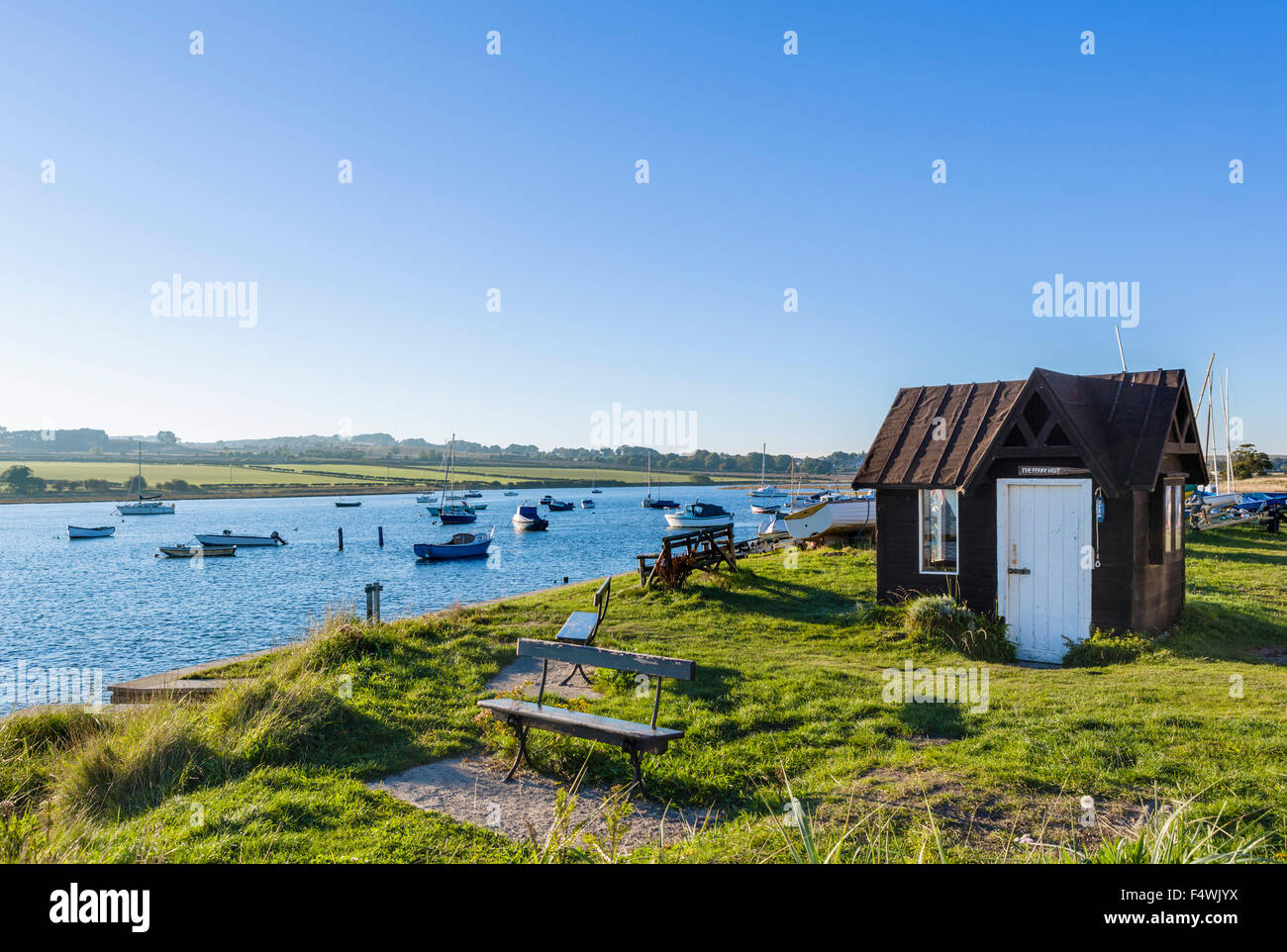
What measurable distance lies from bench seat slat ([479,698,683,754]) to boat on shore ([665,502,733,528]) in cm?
5359

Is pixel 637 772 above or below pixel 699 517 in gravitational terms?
above

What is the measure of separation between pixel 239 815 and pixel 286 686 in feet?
11.7

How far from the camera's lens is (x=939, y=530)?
1527 cm

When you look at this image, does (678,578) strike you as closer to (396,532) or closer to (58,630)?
(58,630)

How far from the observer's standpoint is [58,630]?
32.3 meters

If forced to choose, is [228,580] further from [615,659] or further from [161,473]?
[161,473]

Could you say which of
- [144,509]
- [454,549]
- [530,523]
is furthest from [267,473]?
[454,549]

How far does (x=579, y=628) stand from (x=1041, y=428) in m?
8.67

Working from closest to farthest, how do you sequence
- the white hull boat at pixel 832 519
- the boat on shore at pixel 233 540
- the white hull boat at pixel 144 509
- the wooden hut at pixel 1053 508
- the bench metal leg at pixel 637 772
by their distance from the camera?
the bench metal leg at pixel 637 772 < the wooden hut at pixel 1053 508 < the white hull boat at pixel 832 519 < the boat on shore at pixel 233 540 < the white hull boat at pixel 144 509

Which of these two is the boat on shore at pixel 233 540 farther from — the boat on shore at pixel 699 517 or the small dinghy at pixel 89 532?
the boat on shore at pixel 699 517

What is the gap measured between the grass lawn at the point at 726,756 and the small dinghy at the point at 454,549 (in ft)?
151

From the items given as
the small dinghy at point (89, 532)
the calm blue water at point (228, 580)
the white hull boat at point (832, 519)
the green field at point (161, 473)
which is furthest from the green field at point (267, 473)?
the white hull boat at point (832, 519)

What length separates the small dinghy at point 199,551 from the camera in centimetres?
6250
